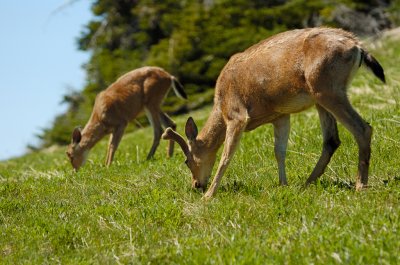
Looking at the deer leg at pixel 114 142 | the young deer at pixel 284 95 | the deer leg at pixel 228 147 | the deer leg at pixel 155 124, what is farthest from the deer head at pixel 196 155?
the deer leg at pixel 155 124

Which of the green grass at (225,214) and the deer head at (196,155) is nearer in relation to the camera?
the green grass at (225,214)

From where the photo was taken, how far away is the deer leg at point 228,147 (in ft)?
27.5

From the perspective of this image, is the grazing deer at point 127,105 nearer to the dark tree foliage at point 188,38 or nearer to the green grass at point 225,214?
the green grass at point 225,214

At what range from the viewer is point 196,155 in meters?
9.27

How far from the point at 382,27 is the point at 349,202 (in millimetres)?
22263

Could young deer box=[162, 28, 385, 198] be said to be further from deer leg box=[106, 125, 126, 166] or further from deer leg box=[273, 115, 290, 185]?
deer leg box=[106, 125, 126, 166]

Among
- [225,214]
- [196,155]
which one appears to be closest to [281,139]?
[196,155]

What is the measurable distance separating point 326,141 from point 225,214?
1930mm

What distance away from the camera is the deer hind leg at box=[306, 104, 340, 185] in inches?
323

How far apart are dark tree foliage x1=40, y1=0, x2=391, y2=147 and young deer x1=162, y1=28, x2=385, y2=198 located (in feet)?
52.7

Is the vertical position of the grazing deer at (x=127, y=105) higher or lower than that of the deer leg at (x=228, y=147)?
lower

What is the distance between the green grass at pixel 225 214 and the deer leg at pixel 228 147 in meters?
0.14

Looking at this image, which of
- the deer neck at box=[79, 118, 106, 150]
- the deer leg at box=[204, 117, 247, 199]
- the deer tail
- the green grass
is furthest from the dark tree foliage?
the deer tail

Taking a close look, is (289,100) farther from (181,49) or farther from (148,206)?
(181,49)
